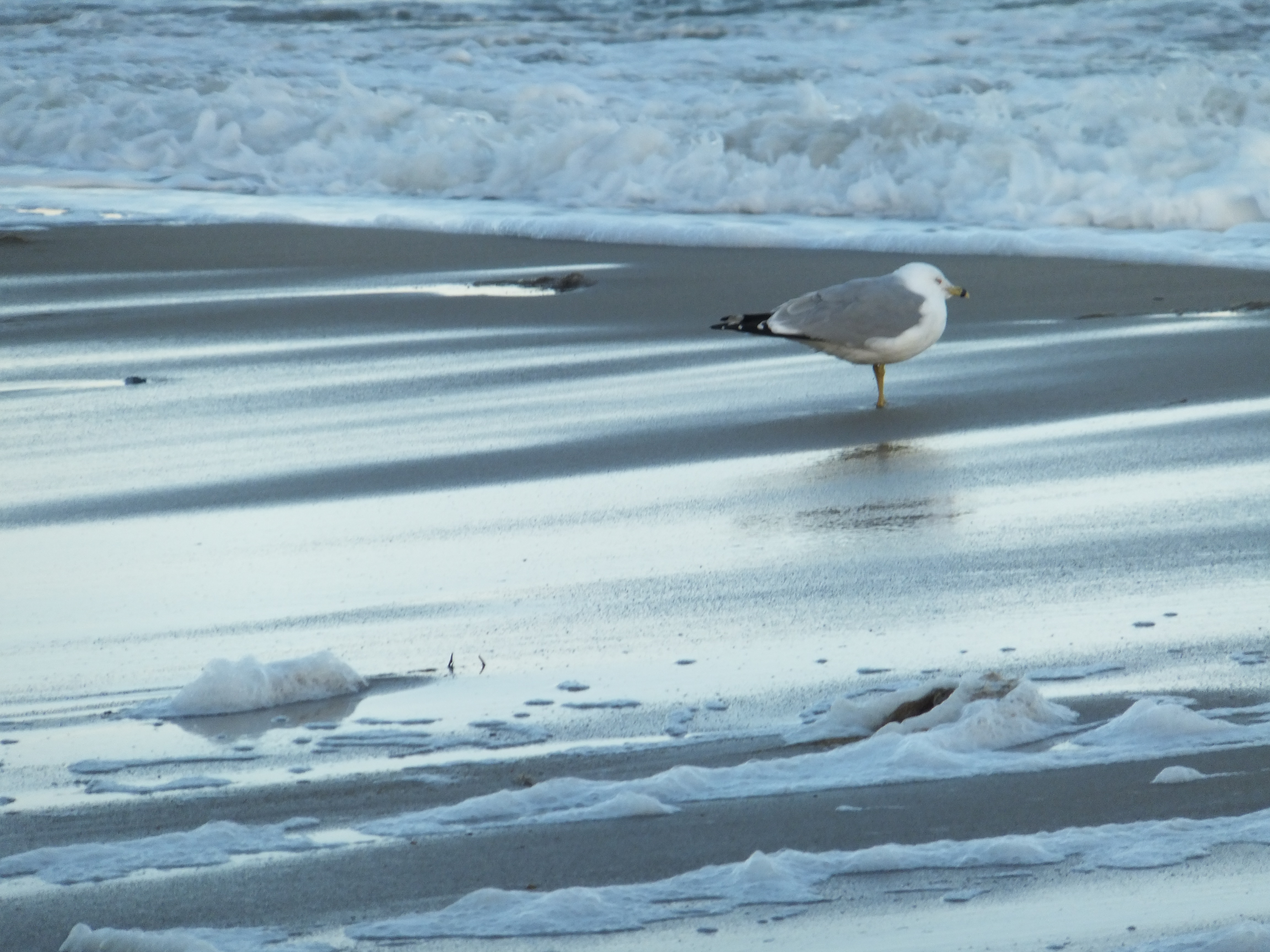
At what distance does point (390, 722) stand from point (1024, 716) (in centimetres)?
103

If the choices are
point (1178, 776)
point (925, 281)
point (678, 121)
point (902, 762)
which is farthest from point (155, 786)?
A: point (678, 121)

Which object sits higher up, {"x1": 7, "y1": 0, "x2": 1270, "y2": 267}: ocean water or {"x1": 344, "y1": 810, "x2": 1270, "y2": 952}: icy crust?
{"x1": 344, "y1": 810, "x2": 1270, "y2": 952}: icy crust

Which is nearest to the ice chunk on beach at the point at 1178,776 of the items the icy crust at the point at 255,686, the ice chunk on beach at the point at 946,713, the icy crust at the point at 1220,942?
the ice chunk on beach at the point at 946,713

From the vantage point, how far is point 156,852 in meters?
2.59

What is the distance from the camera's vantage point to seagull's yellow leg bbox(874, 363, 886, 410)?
5.99 meters

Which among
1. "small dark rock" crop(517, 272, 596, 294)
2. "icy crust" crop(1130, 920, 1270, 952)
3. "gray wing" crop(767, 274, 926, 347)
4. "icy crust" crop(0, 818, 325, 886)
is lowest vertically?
"small dark rock" crop(517, 272, 596, 294)

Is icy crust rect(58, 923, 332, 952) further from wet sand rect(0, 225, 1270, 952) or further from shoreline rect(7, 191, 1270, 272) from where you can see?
shoreline rect(7, 191, 1270, 272)

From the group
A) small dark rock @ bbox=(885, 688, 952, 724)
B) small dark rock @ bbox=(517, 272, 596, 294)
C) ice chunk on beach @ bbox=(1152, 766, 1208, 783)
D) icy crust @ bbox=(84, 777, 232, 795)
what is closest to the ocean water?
small dark rock @ bbox=(517, 272, 596, 294)

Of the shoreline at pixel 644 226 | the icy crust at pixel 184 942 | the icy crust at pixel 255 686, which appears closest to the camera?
the icy crust at pixel 184 942

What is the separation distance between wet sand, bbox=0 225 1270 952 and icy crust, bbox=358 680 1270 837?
0.06 metres

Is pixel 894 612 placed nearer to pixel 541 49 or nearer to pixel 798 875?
pixel 798 875

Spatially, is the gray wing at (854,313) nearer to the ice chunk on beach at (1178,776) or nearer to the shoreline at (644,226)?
the shoreline at (644,226)

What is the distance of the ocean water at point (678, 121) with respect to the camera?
1011cm

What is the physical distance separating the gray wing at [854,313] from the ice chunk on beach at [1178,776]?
10.9 ft
